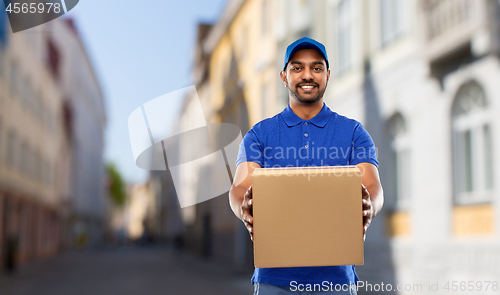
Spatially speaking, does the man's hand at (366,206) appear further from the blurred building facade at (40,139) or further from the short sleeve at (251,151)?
the blurred building facade at (40,139)

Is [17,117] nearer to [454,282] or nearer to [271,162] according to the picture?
[454,282]

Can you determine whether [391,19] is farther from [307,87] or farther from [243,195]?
[243,195]

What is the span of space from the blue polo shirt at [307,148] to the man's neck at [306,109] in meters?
0.03

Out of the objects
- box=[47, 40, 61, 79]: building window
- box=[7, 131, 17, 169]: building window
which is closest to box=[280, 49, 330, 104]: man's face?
box=[7, 131, 17, 169]: building window

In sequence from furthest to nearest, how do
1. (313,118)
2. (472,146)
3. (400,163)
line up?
1. (400,163)
2. (472,146)
3. (313,118)

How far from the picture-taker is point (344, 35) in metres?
16.8

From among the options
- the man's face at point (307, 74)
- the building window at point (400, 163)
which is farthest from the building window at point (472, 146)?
the man's face at point (307, 74)

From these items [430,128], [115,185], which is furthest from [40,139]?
[115,185]

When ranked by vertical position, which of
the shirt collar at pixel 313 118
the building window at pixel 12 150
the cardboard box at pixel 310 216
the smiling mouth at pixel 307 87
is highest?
the building window at pixel 12 150

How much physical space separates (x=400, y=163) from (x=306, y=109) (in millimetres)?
11469

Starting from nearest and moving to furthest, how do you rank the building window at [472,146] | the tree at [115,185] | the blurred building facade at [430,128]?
the blurred building facade at [430,128] < the building window at [472,146] < the tree at [115,185]

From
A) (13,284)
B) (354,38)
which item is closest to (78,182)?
(13,284)

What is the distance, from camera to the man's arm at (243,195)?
236 cm

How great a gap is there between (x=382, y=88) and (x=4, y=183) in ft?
61.8
